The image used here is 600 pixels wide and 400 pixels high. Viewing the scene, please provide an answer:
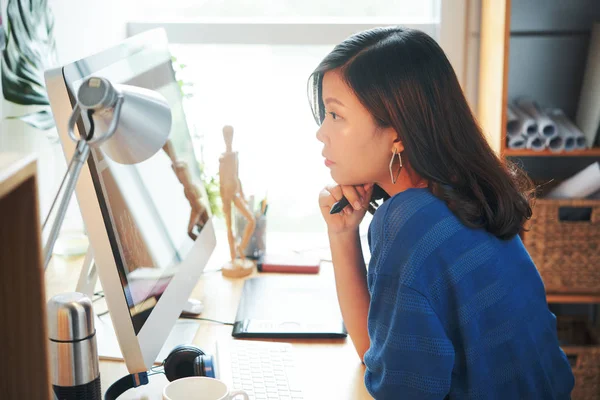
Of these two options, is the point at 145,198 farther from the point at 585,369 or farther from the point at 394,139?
the point at 585,369

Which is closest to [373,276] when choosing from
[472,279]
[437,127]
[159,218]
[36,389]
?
[472,279]

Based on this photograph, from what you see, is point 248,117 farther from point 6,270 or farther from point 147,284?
point 6,270

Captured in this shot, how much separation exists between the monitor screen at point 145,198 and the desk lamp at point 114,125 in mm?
82

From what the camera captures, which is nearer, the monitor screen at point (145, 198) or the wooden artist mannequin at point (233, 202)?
the monitor screen at point (145, 198)

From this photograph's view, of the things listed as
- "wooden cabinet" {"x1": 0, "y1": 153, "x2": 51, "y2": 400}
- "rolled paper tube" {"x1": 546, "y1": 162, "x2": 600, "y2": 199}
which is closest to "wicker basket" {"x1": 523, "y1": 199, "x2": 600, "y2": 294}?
"rolled paper tube" {"x1": 546, "y1": 162, "x2": 600, "y2": 199}

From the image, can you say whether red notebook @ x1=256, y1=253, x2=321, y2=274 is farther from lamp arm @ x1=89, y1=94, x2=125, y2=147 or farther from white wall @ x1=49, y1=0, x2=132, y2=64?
lamp arm @ x1=89, y1=94, x2=125, y2=147

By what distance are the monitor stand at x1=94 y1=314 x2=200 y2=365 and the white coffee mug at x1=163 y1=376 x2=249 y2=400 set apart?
0.97ft

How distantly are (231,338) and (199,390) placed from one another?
1.38 ft

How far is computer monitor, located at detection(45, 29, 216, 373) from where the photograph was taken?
0.94 meters

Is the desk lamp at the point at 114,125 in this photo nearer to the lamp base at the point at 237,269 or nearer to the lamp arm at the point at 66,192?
the lamp arm at the point at 66,192

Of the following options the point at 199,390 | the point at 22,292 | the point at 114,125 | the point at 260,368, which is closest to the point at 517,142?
the point at 260,368

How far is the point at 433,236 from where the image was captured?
1054 mm

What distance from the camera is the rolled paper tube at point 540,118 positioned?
6.71 feet

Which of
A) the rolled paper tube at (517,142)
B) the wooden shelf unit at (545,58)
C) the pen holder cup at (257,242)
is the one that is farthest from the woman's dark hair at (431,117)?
the wooden shelf unit at (545,58)
